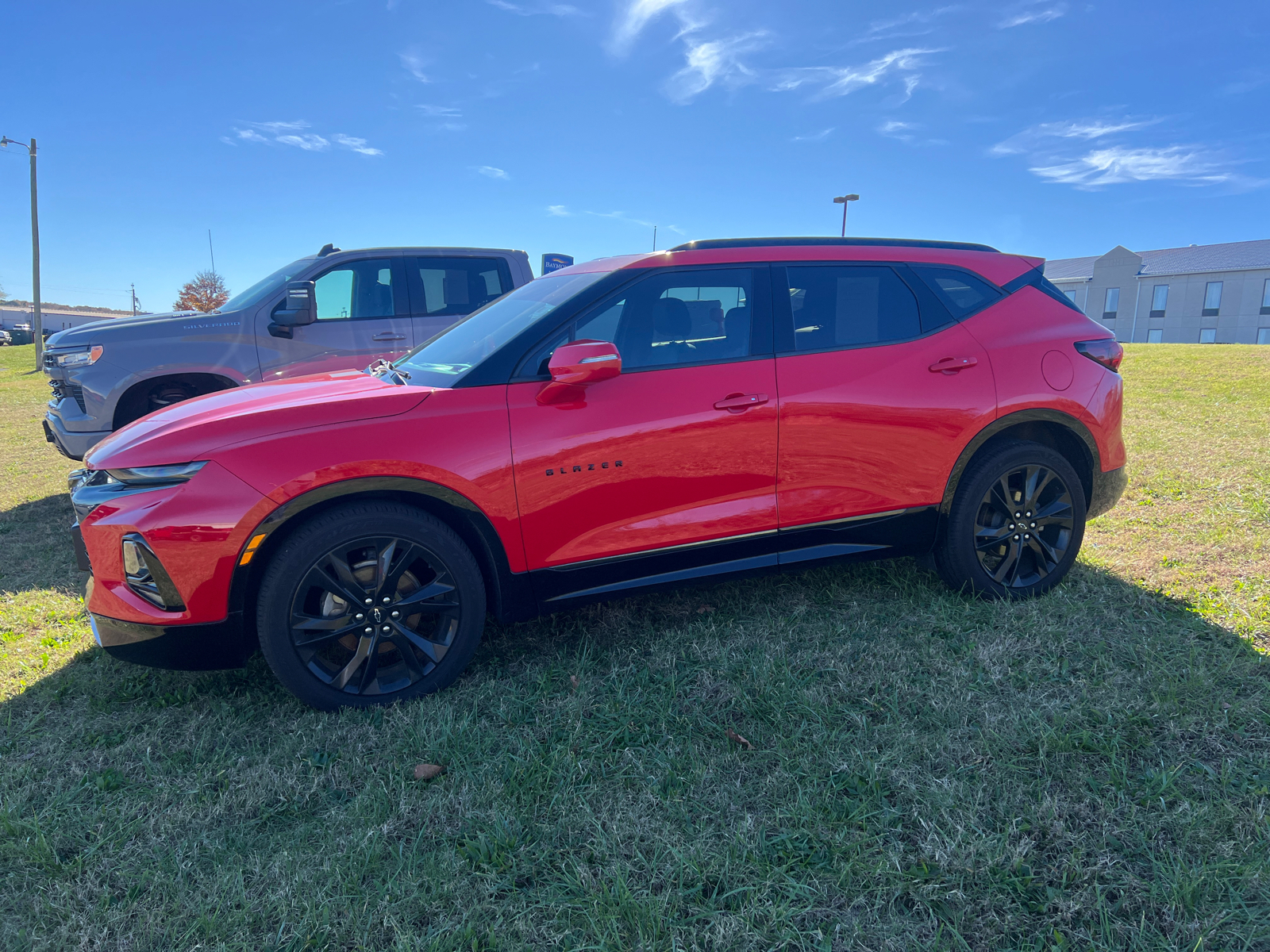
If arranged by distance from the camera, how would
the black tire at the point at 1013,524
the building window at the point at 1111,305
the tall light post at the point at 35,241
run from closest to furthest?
the black tire at the point at 1013,524 < the tall light post at the point at 35,241 < the building window at the point at 1111,305

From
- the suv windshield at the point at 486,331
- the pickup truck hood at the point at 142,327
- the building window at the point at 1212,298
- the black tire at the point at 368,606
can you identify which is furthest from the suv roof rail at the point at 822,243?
the building window at the point at 1212,298

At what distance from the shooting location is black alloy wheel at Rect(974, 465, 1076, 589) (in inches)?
151

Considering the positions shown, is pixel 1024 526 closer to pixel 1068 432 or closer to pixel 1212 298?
pixel 1068 432

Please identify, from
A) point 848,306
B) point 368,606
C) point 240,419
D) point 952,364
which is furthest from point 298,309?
point 952,364

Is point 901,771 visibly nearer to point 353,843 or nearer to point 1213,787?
point 1213,787

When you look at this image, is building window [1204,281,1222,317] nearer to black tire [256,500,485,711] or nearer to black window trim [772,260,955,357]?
black window trim [772,260,955,357]

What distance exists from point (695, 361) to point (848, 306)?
0.89m

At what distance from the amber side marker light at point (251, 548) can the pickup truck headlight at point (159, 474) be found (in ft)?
1.03

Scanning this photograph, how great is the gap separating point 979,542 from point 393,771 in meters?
2.91

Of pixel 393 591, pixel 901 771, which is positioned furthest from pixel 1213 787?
pixel 393 591

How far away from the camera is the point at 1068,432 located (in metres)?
3.97

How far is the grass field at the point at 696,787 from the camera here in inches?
78.0

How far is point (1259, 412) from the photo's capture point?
1001 cm

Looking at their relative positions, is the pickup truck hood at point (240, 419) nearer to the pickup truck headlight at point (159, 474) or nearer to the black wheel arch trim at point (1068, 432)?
the pickup truck headlight at point (159, 474)
